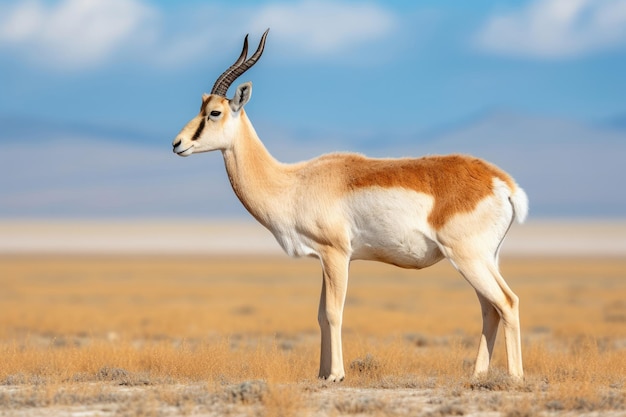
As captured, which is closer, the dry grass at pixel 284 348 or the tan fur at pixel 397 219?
the dry grass at pixel 284 348

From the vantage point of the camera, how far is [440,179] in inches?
477

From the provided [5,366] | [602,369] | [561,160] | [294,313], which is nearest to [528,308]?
[294,313]

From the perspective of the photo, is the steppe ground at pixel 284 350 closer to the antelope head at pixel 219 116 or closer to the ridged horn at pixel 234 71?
the antelope head at pixel 219 116

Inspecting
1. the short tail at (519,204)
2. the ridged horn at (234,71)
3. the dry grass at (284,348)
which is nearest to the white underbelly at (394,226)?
the short tail at (519,204)

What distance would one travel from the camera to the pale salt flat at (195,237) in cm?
12031

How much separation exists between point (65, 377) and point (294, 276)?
4661 centimetres

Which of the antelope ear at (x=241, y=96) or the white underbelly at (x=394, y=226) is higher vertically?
the antelope ear at (x=241, y=96)

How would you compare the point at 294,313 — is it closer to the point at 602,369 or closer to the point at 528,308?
the point at 528,308

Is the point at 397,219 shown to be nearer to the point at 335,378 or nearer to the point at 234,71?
the point at 335,378

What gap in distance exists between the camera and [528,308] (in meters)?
32.5

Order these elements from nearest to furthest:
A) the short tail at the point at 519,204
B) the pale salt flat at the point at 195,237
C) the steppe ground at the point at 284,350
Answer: the steppe ground at the point at 284,350, the short tail at the point at 519,204, the pale salt flat at the point at 195,237

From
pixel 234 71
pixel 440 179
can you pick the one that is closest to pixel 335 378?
pixel 440 179

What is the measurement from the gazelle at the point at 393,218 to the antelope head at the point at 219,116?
0.01 m

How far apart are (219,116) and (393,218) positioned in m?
2.58
